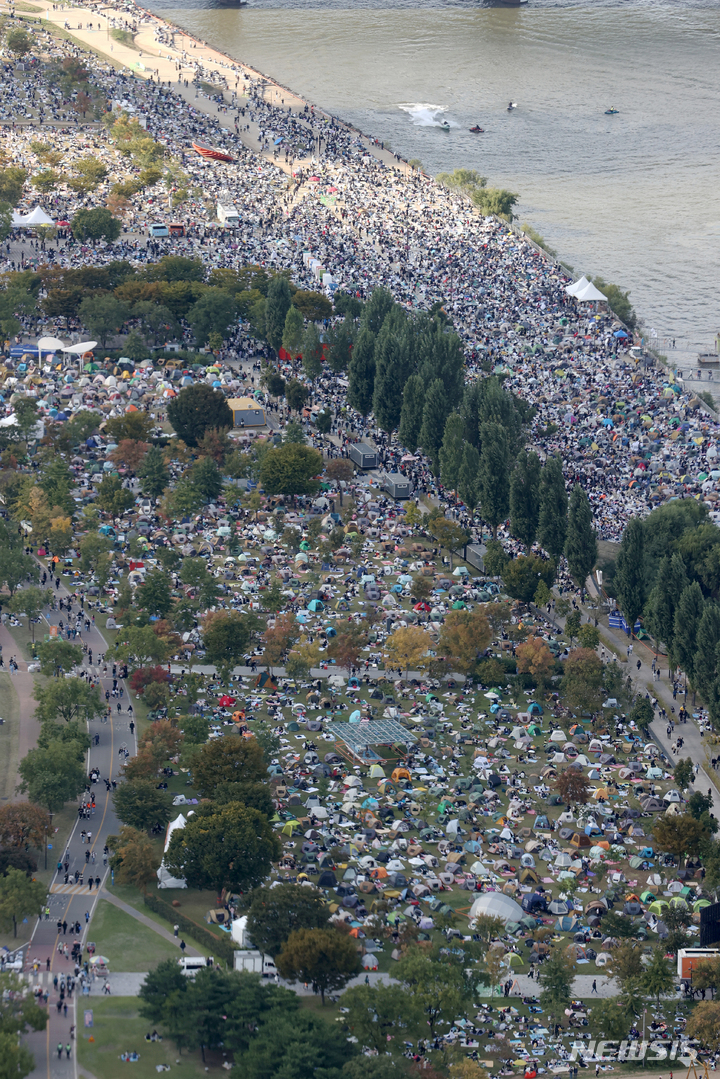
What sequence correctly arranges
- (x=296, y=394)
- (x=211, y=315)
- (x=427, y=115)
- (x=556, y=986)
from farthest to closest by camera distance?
(x=427, y=115), (x=211, y=315), (x=296, y=394), (x=556, y=986)

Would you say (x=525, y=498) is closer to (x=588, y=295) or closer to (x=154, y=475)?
(x=154, y=475)

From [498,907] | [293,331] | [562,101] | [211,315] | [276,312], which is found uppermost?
[562,101]

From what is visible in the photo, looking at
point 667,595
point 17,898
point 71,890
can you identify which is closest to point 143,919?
point 71,890

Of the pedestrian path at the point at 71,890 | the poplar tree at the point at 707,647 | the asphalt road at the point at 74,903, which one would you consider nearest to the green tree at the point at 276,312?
the asphalt road at the point at 74,903

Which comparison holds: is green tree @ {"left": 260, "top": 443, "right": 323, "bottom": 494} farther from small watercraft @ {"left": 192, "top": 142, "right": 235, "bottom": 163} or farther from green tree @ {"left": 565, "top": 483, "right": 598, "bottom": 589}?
small watercraft @ {"left": 192, "top": 142, "right": 235, "bottom": 163}

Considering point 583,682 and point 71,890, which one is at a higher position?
point 583,682

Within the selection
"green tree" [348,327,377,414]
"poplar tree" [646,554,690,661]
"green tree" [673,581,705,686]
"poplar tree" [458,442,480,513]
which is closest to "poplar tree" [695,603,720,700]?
"green tree" [673,581,705,686]

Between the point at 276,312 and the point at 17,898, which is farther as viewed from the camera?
the point at 276,312
